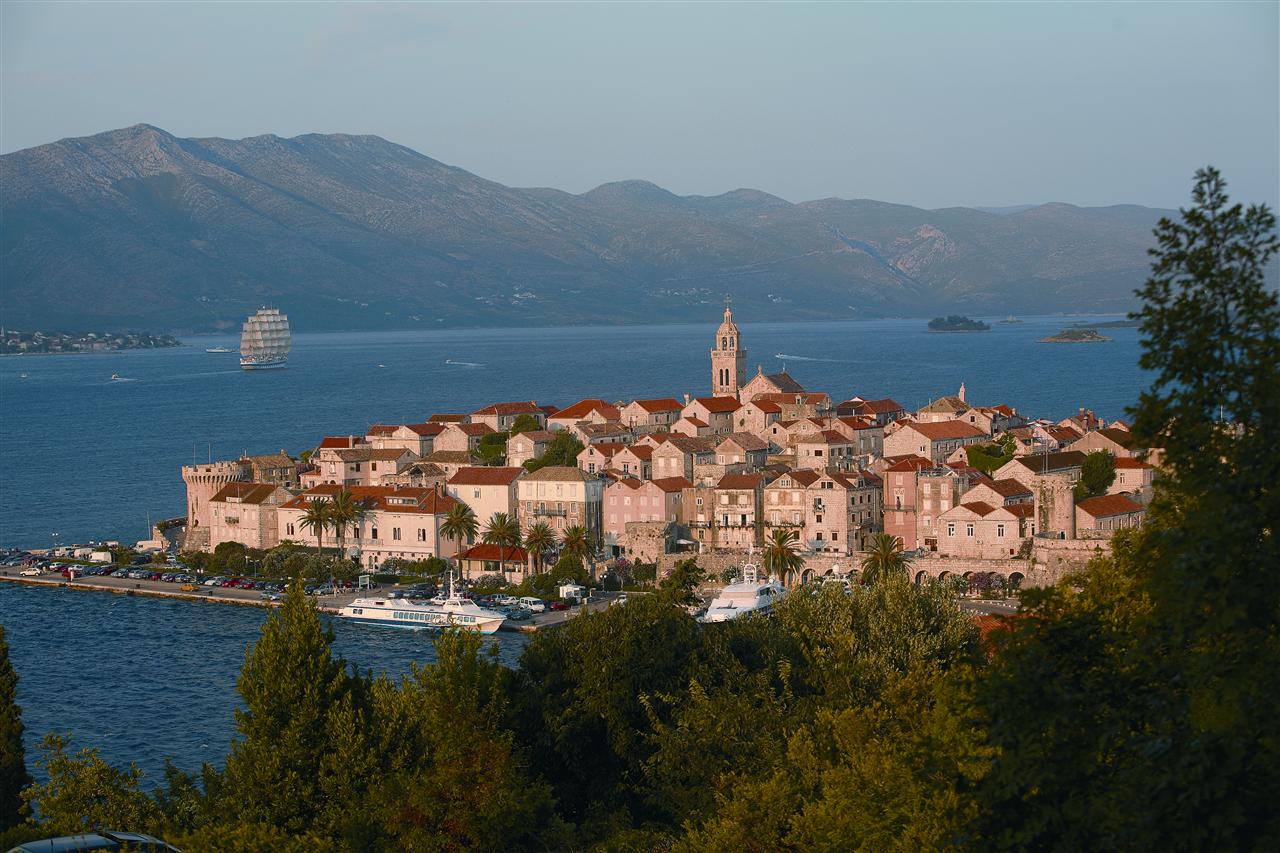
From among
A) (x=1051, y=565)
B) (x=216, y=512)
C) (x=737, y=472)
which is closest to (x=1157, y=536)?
(x=1051, y=565)

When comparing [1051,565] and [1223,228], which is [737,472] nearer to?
[1051,565]

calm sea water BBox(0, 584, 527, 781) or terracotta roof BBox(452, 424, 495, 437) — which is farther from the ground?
terracotta roof BBox(452, 424, 495, 437)

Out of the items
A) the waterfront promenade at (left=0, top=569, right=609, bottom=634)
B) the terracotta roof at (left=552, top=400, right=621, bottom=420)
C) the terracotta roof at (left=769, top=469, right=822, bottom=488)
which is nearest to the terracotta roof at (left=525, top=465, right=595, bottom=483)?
the terracotta roof at (left=769, top=469, right=822, bottom=488)

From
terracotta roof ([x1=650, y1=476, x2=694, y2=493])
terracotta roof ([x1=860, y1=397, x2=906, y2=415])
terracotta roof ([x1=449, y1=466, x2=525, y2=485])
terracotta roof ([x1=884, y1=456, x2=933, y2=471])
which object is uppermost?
terracotta roof ([x1=860, y1=397, x2=906, y2=415])

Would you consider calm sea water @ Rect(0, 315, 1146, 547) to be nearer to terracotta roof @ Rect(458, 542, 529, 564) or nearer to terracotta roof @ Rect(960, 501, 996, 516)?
terracotta roof @ Rect(458, 542, 529, 564)

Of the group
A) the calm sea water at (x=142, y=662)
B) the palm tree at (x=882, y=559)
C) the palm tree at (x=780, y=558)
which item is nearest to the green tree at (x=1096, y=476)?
the palm tree at (x=882, y=559)

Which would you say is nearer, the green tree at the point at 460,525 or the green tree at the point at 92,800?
the green tree at the point at 92,800

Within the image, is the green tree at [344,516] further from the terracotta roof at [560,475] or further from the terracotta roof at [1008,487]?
the terracotta roof at [1008,487]
